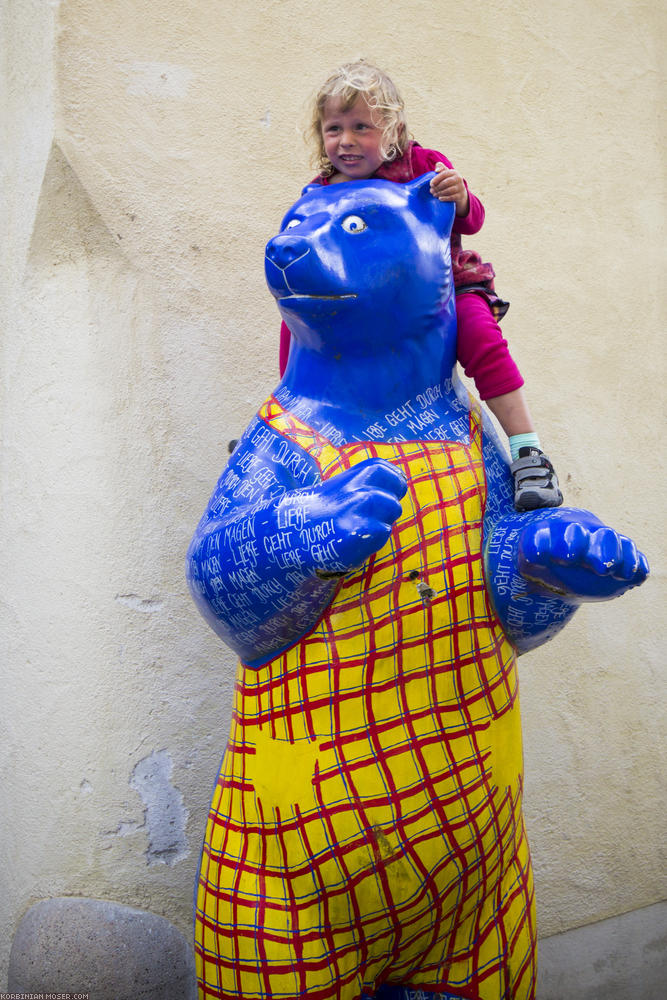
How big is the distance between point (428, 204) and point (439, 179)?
0.04 m

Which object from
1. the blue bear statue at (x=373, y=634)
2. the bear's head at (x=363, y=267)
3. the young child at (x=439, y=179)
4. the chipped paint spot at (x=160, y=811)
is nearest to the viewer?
the blue bear statue at (x=373, y=634)

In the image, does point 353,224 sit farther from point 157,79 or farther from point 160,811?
point 160,811

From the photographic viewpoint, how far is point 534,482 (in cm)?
159

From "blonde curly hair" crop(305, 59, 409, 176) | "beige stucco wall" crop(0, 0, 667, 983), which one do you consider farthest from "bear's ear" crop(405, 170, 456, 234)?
"beige stucco wall" crop(0, 0, 667, 983)

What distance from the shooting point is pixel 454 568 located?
1492 millimetres

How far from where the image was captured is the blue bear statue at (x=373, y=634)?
140 centimetres

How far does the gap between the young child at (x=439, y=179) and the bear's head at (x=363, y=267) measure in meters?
0.09

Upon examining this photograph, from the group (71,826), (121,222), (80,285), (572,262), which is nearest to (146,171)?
(121,222)

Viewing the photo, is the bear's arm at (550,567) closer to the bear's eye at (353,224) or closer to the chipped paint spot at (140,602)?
the bear's eye at (353,224)

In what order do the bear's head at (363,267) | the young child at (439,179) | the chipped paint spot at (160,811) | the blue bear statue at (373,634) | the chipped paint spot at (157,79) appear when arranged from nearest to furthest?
the blue bear statue at (373,634)
the bear's head at (363,267)
the young child at (439,179)
the chipped paint spot at (160,811)
the chipped paint spot at (157,79)

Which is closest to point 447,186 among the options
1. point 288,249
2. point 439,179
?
point 439,179

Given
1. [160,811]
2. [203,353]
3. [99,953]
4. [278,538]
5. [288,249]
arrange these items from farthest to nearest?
[203,353] < [160,811] < [99,953] < [288,249] < [278,538]

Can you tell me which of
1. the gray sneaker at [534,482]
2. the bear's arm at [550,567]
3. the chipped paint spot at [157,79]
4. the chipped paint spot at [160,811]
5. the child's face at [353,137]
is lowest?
the chipped paint spot at [160,811]

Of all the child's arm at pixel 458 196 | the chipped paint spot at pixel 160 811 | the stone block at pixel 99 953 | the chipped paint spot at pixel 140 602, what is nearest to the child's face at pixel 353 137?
the child's arm at pixel 458 196
